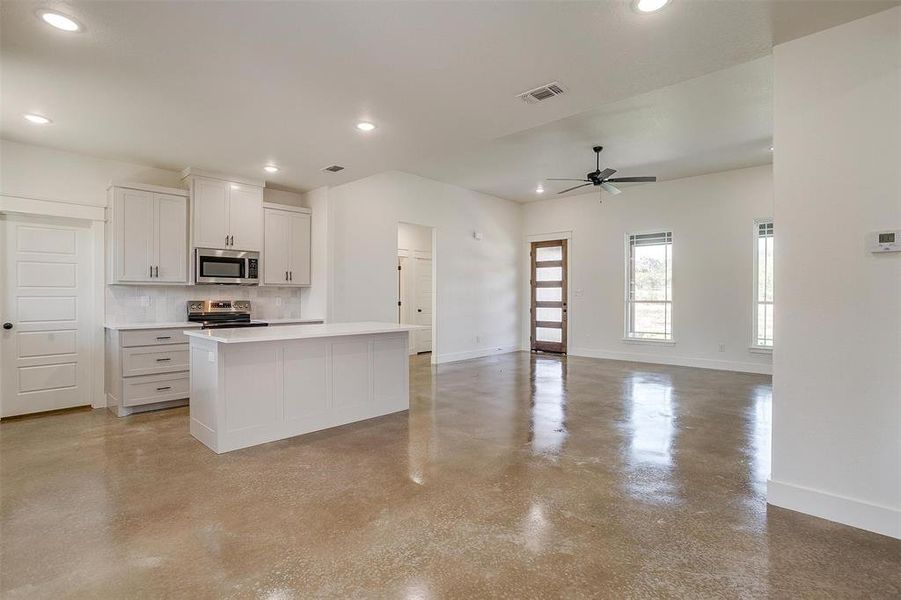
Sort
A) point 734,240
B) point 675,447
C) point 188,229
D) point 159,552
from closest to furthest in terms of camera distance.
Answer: point 159,552 → point 675,447 → point 188,229 → point 734,240

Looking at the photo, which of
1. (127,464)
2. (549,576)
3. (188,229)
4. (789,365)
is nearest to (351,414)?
(127,464)

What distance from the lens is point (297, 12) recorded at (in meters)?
2.32

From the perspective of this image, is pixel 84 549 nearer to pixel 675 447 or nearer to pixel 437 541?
pixel 437 541

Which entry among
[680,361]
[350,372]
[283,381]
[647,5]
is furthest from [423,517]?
[680,361]

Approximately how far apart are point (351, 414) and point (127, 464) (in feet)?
5.61

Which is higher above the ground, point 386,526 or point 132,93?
point 132,93

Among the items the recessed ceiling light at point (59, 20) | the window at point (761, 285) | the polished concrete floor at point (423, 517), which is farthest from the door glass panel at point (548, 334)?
the recessed ceiling light at point (59, 20)

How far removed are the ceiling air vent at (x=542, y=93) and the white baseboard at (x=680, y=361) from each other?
546cm

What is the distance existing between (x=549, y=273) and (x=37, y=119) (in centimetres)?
789

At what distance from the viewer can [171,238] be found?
4926 mm

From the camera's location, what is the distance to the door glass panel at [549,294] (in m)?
9.05

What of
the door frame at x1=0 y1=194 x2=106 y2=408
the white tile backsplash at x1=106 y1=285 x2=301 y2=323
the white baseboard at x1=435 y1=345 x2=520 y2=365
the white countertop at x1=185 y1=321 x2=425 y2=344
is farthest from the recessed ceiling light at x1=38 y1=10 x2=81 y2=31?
the white baseboard at x1=435 y1=345 x2=520 y2=365

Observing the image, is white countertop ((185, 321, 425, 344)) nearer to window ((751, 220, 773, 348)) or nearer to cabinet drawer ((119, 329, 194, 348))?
cabinet drawer ((119, 329, 194, 348))

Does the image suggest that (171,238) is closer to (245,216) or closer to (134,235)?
(134,235)
